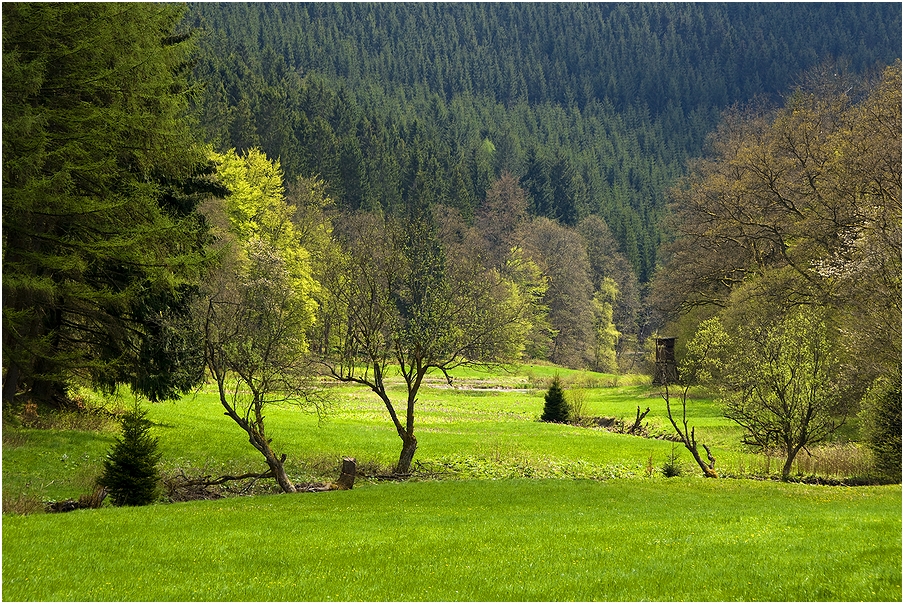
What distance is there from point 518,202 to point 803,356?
83.7 meters

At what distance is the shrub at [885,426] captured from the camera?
25672 mm

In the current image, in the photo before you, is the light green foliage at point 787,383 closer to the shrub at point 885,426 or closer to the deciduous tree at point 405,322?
the shrub at point 885,426

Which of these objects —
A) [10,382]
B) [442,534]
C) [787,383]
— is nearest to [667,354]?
[787,383]

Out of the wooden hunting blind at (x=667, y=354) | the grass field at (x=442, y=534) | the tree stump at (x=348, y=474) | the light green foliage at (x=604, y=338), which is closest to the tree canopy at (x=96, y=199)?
the grass field at (x=442, y=534)

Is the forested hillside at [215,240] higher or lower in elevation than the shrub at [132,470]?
higher

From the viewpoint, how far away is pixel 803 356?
26.8 metres

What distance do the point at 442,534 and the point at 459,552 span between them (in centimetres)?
171

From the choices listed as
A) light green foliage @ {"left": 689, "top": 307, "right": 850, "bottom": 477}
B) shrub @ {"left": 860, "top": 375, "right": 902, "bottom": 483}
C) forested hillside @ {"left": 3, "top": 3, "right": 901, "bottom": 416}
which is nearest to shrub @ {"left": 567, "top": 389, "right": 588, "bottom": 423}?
forested hillside @ {"left": 3, "top": 3, "right": 901, "bottom": 416}

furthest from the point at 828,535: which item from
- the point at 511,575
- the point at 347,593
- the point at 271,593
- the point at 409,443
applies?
the point at 409,443

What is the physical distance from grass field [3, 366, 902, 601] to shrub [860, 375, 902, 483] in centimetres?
401

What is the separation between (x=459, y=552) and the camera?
12367 millimetres

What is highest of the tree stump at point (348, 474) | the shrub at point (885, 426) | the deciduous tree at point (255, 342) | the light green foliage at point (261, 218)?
the light green foliage at point (261, 218)

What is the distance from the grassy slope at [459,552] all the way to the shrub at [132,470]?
4.92 feet

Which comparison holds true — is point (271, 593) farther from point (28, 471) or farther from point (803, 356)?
point (803, 356)
